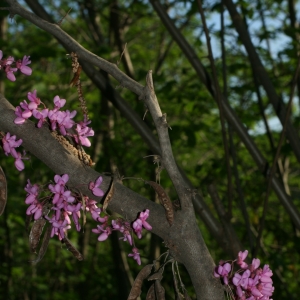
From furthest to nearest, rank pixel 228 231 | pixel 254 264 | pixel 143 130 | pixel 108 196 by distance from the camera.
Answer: pixel 143 130 < pixel 228 231 < pixel 254 264 < pixel 108 196

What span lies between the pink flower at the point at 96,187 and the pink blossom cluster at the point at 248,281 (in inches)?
12.4

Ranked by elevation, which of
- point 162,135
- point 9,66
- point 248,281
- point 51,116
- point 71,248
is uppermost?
point 9,66

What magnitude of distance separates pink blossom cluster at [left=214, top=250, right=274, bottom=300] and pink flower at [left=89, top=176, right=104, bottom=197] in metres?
0.32

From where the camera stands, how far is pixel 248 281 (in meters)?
1.09

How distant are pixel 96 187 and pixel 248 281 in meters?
0.41

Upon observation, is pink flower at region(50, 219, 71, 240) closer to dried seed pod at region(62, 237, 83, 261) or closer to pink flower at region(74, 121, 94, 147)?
dried seed pod at region(62, 237, 83, 261)

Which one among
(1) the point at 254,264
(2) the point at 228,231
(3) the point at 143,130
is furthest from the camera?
(3) the point at 143,130

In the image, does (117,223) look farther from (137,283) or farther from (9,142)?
(9,142)

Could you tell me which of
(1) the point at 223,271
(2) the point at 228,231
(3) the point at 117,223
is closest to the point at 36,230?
(3) the point at 117,223

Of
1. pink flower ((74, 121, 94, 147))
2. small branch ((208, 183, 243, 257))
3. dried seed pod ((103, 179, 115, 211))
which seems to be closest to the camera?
dried seed pod ((103, 179, 115, 211))

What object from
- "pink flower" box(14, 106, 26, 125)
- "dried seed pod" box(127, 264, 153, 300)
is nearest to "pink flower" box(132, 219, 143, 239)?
"dried seed pod" box(127, 264, 153, 300)

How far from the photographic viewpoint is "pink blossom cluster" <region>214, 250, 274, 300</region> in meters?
1.08

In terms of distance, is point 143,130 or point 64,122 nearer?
point 64,122

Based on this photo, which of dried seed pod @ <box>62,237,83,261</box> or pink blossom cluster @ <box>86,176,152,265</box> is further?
dried seed pod @ <box>62,237,83,261</box>
